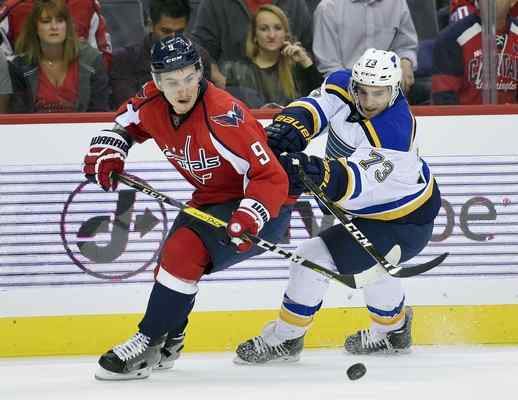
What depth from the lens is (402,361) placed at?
451 centimetres

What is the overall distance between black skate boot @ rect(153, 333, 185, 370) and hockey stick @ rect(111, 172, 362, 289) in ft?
1.60

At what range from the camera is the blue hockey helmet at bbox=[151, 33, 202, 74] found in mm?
3814

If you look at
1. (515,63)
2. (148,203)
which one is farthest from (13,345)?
(515,63)

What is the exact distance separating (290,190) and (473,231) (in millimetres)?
1150

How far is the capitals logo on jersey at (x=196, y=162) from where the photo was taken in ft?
12.9

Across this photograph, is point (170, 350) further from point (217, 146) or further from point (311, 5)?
point (311, 5)

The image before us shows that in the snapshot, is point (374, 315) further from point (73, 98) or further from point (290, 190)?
point (73, 98)

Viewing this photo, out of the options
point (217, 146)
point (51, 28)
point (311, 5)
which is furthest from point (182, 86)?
point (311, 5)

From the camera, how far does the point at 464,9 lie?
5.26 meters

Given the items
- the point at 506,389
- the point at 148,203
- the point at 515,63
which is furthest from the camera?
the point at 515,63

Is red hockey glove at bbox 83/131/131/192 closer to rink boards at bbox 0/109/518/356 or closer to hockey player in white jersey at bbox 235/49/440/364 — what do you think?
hockey player in white jersey at bbox 235/49/440/364

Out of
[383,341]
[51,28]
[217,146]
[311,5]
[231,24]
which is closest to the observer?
[217,146]

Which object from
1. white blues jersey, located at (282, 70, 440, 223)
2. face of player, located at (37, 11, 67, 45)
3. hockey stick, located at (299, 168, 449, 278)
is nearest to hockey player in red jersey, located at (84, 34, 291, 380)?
hockey stick, located at (299, 168, 449, 278)

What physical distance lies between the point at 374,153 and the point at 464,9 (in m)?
1.39
